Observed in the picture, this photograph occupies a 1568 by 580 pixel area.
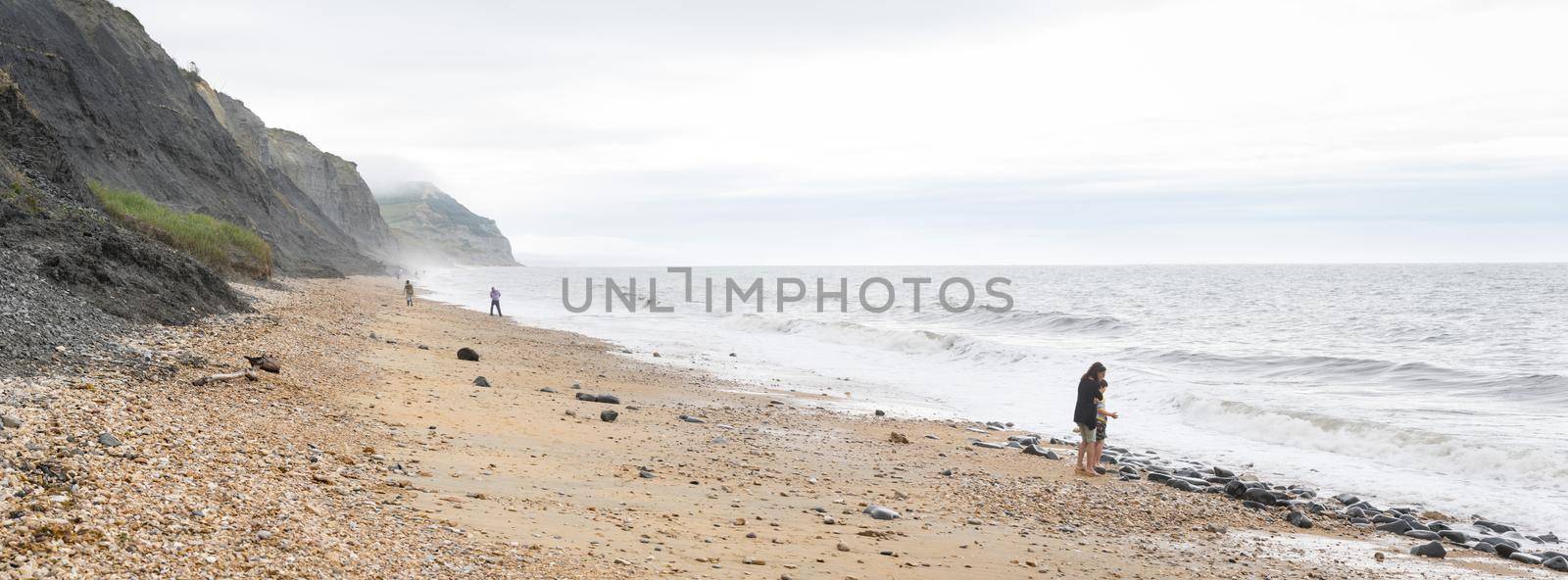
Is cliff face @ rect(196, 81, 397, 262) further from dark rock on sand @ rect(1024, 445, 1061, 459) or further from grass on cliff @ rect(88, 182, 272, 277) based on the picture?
dark rock on sand @ rect(1024, 445, 1061, 459)

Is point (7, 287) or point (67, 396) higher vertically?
point (7, 287)

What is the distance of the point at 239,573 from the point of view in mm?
4906

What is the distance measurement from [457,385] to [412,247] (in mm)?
170270

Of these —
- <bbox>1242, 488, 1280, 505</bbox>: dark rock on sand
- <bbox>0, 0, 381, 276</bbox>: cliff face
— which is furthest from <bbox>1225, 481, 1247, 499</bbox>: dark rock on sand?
<bbox>0, 0, 381, 276</bbox>: cliff face

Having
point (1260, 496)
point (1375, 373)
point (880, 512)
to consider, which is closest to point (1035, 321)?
point (1375, 373)

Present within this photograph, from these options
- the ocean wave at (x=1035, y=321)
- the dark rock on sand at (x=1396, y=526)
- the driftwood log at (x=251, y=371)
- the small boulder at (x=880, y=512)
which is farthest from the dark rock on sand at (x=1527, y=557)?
the ocean wave at (x=1035, y=321)

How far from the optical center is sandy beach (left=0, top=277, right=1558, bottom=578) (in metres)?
5.43

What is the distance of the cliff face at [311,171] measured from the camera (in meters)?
71.7

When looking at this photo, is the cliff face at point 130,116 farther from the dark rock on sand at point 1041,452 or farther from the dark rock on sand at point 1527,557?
the dark rock on sand at point 1527,557

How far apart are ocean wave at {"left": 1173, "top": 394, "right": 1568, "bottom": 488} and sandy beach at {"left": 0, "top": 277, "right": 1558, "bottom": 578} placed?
4407mm

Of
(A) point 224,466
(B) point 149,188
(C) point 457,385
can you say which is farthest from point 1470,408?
(B) point 149,188

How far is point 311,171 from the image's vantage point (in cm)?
9588

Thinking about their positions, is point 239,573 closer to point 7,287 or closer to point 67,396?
point 67,396

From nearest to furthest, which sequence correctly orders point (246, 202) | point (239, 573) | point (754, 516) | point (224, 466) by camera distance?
point (239, 573) → point (224, 466) → point (754, 516) → point (246, 202)
